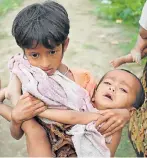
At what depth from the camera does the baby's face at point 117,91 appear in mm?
2381

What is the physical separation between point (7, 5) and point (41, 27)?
436 cm

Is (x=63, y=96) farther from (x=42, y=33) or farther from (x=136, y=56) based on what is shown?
(x=136, y=56)

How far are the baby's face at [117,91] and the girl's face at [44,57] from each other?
1.00ft

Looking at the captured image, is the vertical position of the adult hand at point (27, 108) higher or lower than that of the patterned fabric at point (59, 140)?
higher

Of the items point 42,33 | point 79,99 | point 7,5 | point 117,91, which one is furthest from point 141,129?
point 7,5

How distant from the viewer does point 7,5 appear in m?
6.45

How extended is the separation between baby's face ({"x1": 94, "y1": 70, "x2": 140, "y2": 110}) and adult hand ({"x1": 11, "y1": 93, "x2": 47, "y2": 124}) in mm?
328

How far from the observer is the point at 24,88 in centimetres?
227

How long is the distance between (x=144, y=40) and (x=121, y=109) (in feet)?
2.76

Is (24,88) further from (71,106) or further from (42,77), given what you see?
(71,106)

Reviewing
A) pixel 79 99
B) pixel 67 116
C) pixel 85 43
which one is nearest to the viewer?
pixel 67 116

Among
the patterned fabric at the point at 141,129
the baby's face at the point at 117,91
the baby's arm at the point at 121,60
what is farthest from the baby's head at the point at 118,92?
the baby's arm at the point at 121,60

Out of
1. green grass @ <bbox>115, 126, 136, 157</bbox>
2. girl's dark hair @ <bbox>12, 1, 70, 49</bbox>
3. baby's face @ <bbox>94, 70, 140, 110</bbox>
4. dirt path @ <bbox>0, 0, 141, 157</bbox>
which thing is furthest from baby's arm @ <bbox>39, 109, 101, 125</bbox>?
dirt path @ <bbox>0, 0, 141, 157</bbox>

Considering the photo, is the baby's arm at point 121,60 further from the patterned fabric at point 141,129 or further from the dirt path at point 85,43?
the dirt path at point 85,43
